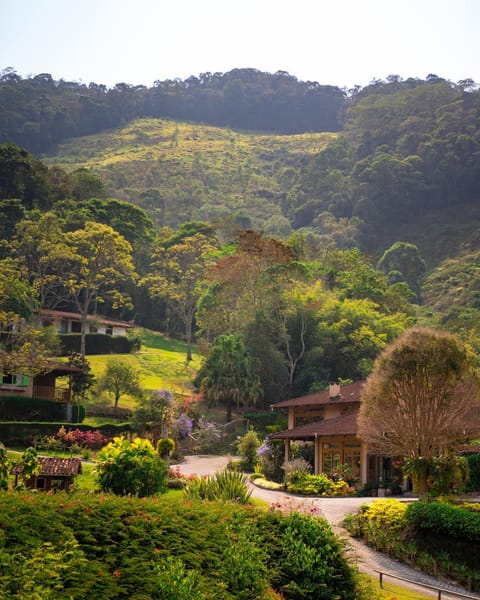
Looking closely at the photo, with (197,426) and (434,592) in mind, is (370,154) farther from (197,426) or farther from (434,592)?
(434,592)

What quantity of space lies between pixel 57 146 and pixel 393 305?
12371 cm

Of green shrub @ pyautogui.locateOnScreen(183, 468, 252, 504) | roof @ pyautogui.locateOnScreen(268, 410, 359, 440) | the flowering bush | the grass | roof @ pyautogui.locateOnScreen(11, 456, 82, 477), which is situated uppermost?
the grass

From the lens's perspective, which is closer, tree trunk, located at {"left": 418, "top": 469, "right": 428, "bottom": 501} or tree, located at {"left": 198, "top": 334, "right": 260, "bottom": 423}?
tree trunk, located at {"left": 418, "top": 469, "right": 428, "bottom": 501}

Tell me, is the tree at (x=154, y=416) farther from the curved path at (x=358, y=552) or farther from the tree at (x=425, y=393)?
the tree at (x=425, y=393)

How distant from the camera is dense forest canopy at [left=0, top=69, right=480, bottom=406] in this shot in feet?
204

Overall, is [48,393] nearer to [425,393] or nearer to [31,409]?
[31,409]

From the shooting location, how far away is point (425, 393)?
2688cm

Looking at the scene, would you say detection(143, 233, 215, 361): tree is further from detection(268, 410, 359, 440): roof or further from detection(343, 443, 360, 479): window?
detection(343, 443, 360, 479): window

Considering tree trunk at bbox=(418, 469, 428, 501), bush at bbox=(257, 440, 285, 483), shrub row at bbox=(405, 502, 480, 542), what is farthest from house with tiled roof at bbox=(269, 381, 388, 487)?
shrub row at bbox=(405, 502, 480, 542)

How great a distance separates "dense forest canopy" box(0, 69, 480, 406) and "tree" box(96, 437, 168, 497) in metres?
32.7

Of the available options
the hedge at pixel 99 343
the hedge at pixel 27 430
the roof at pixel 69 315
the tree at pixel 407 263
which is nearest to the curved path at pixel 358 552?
the hedge at pixel 27 430

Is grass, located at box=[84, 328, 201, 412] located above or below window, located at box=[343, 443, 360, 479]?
above

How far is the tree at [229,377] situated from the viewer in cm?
5447

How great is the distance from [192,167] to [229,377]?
350 feet
